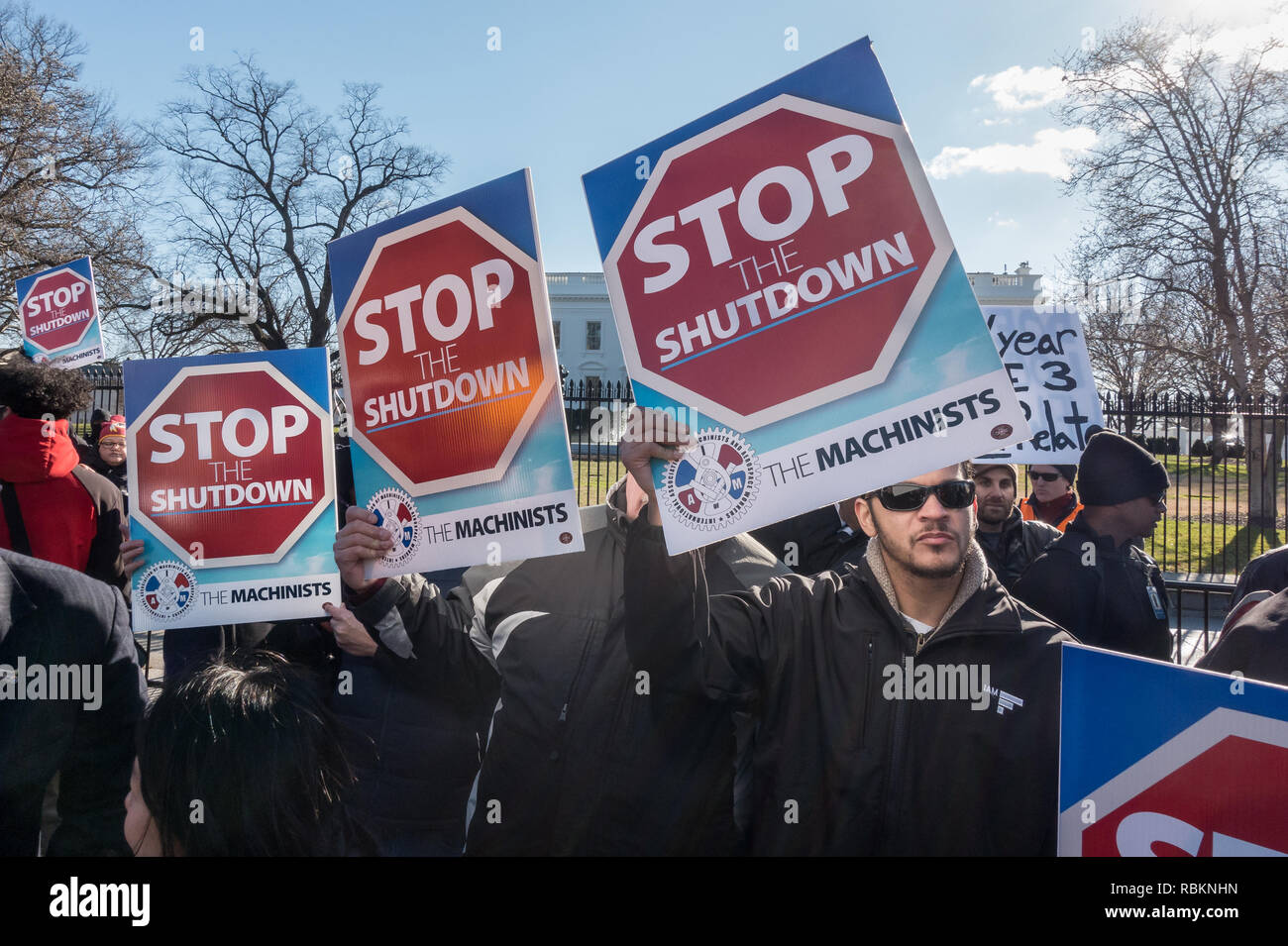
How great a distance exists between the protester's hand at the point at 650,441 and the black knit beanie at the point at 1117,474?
2.12 m

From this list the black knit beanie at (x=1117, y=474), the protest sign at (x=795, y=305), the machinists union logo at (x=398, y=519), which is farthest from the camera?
the black knit beanie at (x=1117, y=474)

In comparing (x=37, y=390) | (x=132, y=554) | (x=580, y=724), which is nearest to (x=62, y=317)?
(x=37, y=390)

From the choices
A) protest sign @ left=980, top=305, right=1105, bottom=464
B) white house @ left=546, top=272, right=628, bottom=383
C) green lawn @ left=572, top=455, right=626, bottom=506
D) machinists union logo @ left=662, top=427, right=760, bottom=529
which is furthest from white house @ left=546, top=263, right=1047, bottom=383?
machinists union logo @ left=662, top=427, right=760, bottom=529

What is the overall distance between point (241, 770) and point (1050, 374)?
4.15 meters

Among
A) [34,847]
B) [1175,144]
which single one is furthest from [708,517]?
[1175,144]

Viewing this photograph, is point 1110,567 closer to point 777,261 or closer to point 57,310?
point 777,261

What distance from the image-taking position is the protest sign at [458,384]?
87.9 inches

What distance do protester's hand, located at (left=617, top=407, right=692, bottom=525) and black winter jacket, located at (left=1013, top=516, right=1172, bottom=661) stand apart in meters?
1.69

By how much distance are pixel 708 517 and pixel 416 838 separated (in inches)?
72.1

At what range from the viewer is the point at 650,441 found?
6.47 ft

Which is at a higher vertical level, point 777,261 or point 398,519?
point 777,261

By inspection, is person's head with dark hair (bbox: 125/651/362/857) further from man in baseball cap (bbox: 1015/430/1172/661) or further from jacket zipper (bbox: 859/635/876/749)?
man in baseball cap (bbox: 1015/430/1172/661)

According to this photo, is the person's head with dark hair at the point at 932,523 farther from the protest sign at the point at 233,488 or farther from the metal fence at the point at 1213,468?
the metal fence at the point at 1213,468

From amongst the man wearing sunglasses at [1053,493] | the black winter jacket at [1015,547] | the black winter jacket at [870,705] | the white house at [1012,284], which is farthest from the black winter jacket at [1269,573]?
the white house at [1012,284]
